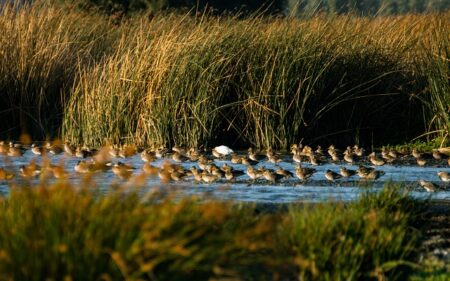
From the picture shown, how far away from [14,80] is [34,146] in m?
2.10

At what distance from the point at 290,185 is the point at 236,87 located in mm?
4861

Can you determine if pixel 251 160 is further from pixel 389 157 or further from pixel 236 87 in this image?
pixel 236 87

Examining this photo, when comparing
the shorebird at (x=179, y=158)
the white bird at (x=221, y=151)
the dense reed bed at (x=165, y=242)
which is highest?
the dense reed bed at (x=165, y=242)

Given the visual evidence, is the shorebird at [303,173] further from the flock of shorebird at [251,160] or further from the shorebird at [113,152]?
the shorebird at [113,152]

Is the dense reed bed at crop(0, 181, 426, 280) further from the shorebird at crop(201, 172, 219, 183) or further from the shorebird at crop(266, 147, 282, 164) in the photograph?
the shorebird at crop(266, 147, 282, 164)

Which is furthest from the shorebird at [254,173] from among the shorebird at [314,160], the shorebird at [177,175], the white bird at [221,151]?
the white bird at [221,151]

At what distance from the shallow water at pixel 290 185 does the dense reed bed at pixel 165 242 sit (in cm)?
356

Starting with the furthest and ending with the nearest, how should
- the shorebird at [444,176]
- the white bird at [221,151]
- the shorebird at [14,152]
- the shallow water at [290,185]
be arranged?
1. the white bird at [221,151]
2. the shorebird at [14,152]
3. the shorebird at [444,176]
4. the shallow water at [290,185]

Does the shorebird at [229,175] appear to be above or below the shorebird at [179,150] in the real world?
above

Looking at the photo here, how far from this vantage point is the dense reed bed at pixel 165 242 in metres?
5.89

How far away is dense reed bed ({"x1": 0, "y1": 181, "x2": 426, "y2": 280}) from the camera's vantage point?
232 inches

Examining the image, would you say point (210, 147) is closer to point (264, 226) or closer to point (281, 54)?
point (281, 54)

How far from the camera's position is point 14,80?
19.5 meters

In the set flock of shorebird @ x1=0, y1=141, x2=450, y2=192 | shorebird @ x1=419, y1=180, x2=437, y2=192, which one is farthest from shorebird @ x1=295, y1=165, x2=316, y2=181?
shorebird @ x1=419, y1=180, x2=437, y2=192
